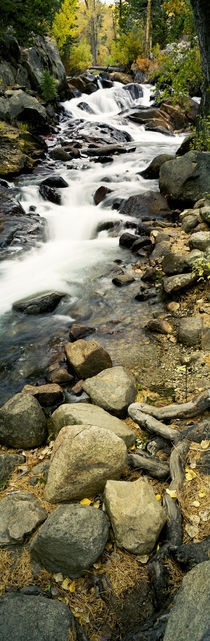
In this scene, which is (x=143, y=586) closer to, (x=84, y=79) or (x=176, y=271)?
(x=176, y=271)

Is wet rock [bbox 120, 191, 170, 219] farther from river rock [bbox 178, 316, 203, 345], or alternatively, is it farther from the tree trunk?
river rock [bbox 178, 316, 203, 345]

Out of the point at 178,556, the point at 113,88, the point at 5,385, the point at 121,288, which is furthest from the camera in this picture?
the point at 113,88

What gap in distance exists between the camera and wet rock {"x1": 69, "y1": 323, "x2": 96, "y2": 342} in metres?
5.45

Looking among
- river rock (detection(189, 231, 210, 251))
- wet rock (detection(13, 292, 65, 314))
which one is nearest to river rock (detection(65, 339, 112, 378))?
wet rock (detection(13, 292, 65, 314))

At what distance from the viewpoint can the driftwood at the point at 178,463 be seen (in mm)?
2549

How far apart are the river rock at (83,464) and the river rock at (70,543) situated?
0.31m

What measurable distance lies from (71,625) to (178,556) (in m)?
0.71

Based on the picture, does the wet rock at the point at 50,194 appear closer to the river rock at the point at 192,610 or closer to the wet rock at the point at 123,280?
the wet rock at the point at 123,280

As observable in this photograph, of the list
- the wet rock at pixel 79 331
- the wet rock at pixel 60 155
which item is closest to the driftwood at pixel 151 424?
the wet rock at pixel 79 331

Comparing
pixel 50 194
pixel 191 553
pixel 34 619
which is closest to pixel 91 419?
pixel 191 553

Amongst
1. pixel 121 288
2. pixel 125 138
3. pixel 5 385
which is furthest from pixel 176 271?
pixel 125 138

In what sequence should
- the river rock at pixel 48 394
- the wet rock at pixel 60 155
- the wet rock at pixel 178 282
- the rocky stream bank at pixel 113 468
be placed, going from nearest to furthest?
the rocky stream bank at pixel 113 468
the river rock at pixel 48 394
the wet rock at pixel 178 282
the wet rock at pixel 60 155

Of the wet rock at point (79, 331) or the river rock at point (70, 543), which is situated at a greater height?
the river rock at point (70, 543)

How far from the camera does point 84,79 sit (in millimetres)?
26844
